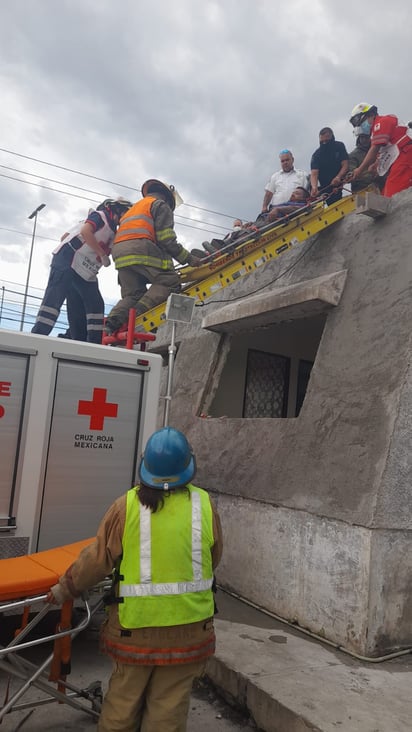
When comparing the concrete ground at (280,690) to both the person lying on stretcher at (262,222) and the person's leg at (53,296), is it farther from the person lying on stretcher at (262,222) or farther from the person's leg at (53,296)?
the person lying on stretcher at (262,222)

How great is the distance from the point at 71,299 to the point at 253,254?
8.30 feet

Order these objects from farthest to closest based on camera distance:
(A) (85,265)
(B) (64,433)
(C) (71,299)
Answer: (C) (71,299) < (A) (85,265) < (B) (64,433)

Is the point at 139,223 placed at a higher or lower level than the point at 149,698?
higher

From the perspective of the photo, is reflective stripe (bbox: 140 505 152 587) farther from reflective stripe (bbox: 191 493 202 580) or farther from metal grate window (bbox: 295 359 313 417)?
metal grate window (bbox: 295 359 313 417)

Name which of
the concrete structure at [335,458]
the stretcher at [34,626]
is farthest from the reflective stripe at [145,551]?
the concrete structure at [335,458]

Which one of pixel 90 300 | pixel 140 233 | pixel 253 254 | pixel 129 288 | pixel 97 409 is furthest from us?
pixel 90 300

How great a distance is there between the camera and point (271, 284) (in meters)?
6.94

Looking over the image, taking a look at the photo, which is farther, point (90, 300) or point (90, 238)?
point (90, 300)

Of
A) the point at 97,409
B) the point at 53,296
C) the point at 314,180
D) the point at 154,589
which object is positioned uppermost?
the point at 314,180

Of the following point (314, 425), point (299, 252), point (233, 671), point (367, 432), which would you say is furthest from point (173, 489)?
point (299, 252)

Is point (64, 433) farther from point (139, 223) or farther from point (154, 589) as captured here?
point (139, 223)

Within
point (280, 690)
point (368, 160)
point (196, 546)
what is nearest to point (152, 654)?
point (196, 546)

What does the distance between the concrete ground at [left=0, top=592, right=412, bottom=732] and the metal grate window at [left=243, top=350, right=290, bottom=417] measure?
465 cm

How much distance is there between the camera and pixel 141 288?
261 inches
